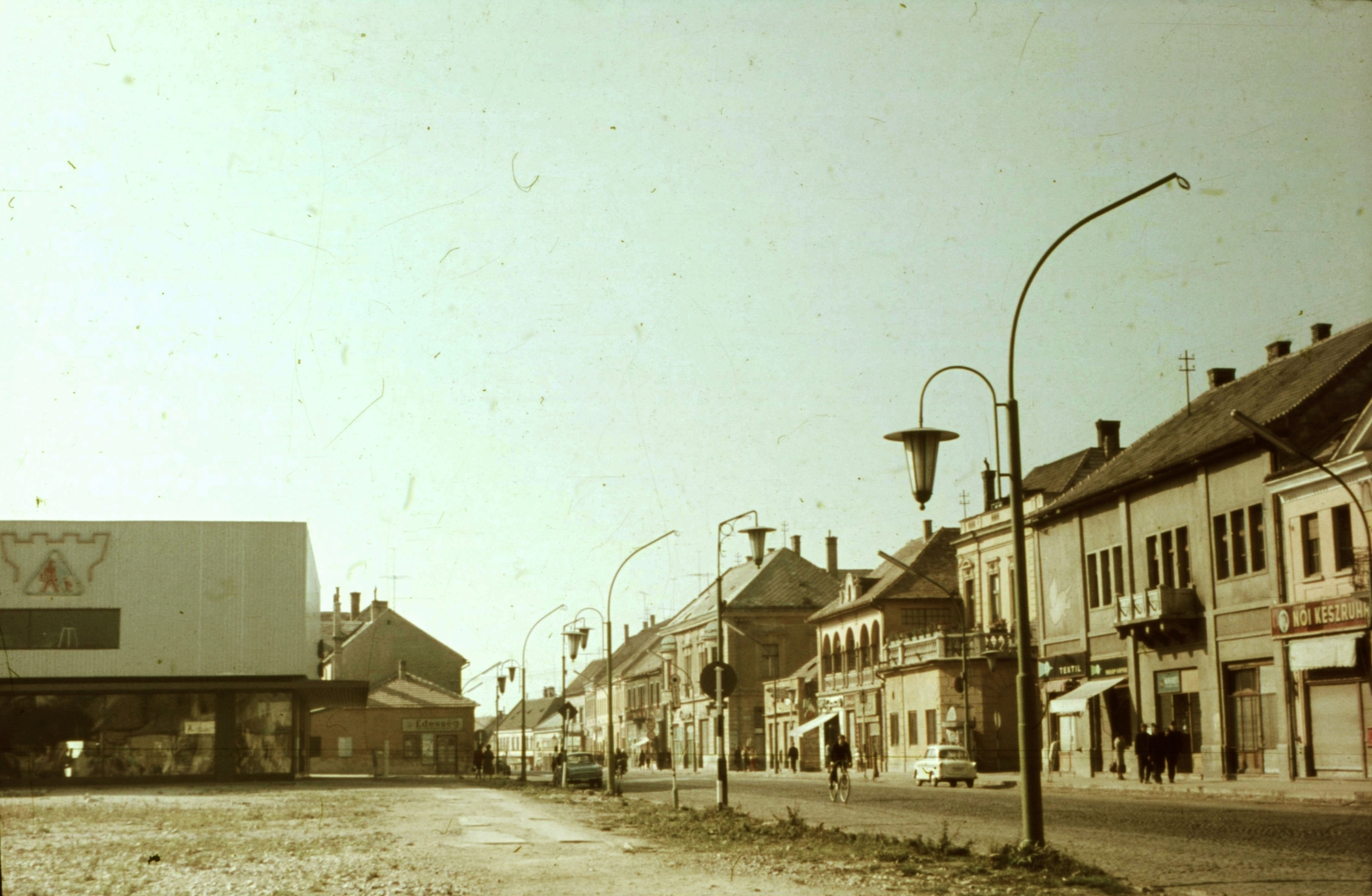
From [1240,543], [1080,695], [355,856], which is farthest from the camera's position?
[1080,695]

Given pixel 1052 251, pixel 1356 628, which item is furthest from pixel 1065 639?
pixel 1052 251

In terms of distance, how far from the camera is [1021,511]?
15695 millimetres

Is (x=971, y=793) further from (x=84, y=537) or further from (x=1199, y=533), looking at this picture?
(x=84, y=537)

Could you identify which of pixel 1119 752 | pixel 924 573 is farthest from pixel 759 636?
pixel 1119 752

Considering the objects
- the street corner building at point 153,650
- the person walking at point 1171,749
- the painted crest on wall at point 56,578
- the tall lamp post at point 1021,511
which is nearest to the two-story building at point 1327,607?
the person walking at point 1171,749

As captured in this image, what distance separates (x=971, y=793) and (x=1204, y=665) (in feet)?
27.2

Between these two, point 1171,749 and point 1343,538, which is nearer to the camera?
point 1343,538

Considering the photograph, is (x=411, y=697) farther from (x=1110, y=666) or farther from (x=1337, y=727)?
(x=1337, y=727)

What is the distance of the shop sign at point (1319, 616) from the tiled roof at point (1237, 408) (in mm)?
5166

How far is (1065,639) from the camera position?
2034 inches

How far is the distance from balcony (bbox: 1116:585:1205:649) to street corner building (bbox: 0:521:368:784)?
101ft

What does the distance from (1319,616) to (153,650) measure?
4319cm

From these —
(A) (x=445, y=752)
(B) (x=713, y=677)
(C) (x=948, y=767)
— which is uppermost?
(B) (x=713, y=677)

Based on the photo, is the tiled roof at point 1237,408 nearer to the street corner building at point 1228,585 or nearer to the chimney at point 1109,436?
the street corner building at point 1228,585
